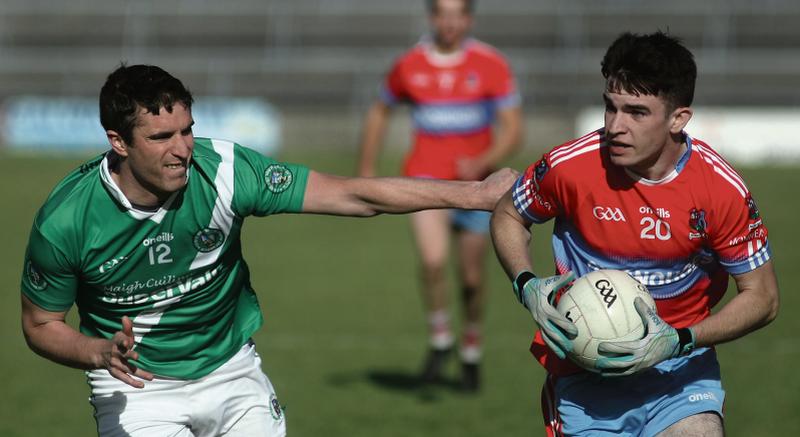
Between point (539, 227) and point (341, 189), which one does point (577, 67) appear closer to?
point (539, 227)

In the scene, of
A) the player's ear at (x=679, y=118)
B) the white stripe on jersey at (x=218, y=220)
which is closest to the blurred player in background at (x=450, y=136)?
the white stripe on jersey at (x=218, y=220)

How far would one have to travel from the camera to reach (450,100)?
9031 millimetres

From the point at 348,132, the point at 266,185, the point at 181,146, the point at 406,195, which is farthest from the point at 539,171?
the point at 348,132

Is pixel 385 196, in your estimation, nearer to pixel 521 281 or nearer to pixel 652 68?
pixel 521 281

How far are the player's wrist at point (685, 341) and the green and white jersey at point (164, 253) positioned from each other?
1603mm

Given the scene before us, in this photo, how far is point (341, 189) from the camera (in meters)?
4.71

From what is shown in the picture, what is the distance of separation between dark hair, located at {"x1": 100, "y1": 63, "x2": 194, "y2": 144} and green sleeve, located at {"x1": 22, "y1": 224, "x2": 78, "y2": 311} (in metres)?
0.51

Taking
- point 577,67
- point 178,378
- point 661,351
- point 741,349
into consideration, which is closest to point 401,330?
point 741,349

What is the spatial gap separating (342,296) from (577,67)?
1398 cm

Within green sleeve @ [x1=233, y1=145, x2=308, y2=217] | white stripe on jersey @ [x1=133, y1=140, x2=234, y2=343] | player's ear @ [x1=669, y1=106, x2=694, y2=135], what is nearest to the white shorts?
white stripe on jersey @ [x1=133, y1=140, x2=234, y2=343]

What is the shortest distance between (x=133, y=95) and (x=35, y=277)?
809 mm

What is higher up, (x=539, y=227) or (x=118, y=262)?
(x=118, y=262)

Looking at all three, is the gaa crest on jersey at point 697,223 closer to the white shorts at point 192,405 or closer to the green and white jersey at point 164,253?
the green and white jersey at point 164,253

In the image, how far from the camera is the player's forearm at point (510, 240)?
454 centimetres
